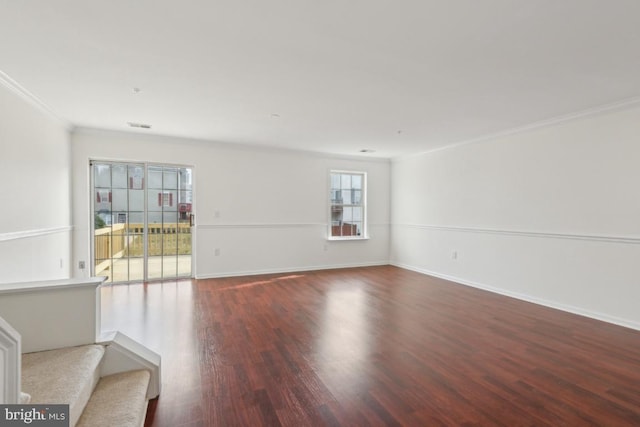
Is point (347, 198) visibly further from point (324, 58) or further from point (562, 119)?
point (324, 58)

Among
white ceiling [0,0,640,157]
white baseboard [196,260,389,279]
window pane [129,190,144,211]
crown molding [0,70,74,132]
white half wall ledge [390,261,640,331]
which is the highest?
white ceiling [0,0,640,157]

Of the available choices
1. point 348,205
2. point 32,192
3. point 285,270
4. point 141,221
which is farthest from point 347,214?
point 32,192

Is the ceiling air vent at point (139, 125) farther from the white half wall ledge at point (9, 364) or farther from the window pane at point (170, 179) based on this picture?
the white half wall ledge at point (9, 364)

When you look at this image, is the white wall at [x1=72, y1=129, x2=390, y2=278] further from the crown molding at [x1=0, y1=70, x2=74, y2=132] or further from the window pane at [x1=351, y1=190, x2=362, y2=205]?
the crown molding at [x1=0, y1=70, x2=74, y2=132]

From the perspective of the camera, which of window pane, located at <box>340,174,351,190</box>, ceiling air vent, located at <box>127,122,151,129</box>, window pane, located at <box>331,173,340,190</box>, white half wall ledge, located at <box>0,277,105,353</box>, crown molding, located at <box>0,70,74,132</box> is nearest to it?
white half wall ledge, located at <box>0,277,105,353</box>

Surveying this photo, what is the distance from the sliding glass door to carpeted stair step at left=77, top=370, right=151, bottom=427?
356 cm

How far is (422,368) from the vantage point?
2.39 metres

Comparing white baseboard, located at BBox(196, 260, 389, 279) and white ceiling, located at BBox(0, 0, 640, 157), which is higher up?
white ceiling, located at BBox(0, 0, 640, 157)

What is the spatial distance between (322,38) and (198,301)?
3.45 metres

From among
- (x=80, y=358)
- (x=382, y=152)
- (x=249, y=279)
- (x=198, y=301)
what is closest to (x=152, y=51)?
(x=80, y=358)

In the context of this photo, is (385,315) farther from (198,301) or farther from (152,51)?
(152,51)

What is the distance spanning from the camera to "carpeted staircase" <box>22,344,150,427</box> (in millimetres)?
1448

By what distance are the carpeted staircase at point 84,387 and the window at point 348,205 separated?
4.79m

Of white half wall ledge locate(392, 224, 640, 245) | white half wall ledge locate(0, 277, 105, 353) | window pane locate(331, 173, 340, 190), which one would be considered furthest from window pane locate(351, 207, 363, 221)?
white half wall ledge locate(0, 277, 105, 353)
